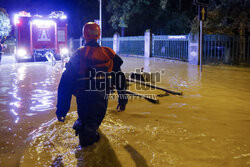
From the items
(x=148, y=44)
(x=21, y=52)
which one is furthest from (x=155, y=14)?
(x=21, y=52)

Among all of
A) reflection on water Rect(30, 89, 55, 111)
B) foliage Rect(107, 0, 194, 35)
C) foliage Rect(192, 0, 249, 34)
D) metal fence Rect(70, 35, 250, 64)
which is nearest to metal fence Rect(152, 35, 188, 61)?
metal fence Rect(70, 35, 250, 64)

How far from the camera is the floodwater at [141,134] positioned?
3.83 metres

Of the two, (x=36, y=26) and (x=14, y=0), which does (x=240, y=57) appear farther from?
(x=14, y=0)

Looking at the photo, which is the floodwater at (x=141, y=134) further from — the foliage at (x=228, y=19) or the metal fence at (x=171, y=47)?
the metal fence at (x=171, y=47)

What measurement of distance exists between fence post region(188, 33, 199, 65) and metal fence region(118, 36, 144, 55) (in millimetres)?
7005

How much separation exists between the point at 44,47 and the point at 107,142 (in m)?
17.1

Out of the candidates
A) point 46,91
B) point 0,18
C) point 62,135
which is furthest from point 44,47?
point 62,135

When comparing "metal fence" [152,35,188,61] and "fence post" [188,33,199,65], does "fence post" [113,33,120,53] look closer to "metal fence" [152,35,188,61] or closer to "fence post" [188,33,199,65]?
"metal fence" [152,35,188,61]

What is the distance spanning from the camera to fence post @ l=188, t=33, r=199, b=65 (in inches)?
655

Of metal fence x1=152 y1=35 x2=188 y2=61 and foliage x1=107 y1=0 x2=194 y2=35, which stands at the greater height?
foliage x1=107 y1=0 x2=194 y2=35

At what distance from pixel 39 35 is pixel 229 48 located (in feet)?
41.1

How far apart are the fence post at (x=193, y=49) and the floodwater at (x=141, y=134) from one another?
9103 mm

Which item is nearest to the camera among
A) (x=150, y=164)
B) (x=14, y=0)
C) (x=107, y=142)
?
(x=150, y=164)

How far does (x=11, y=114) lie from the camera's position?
20.3ft
